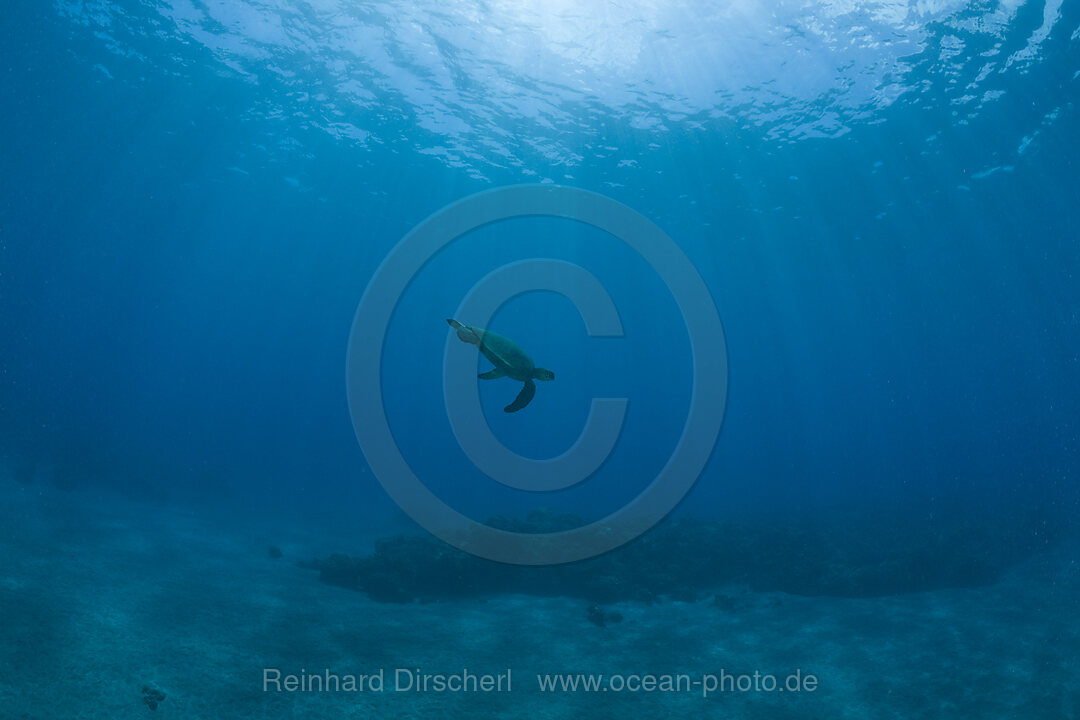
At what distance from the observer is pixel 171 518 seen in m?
17.8

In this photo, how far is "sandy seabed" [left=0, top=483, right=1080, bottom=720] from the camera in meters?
6.39

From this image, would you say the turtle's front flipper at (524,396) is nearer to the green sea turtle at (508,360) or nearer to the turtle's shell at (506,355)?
the green sea turtle at (508,360)

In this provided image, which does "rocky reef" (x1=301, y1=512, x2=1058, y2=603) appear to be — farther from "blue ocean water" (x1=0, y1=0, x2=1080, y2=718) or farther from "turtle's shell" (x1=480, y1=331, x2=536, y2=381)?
"turtle's shell" (x1=480, y1=331, x2=536, y2=381)

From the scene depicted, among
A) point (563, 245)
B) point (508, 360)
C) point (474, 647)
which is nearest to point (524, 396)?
point (508, 360)

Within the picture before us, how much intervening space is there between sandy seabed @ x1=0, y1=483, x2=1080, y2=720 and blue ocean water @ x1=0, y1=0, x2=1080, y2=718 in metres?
0.08

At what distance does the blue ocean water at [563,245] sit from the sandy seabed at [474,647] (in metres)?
0.08

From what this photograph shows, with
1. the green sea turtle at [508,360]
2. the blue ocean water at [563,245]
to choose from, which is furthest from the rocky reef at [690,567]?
the green sea turtle at [508,360]

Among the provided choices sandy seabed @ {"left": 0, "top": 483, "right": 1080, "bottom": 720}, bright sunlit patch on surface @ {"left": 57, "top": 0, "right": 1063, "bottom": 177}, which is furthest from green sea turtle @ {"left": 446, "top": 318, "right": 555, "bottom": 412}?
bright sunlit patch on surface @ {"left": 57, "top": 0, "right": 1063, "bottom": 177}

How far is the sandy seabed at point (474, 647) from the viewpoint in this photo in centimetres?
639

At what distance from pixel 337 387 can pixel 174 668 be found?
170930mm

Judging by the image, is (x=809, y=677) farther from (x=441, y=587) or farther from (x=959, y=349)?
(x=959, y=349)

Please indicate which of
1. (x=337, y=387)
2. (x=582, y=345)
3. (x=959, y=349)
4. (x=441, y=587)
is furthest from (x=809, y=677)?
(x=337, y=387)

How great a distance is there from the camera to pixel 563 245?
44.3m

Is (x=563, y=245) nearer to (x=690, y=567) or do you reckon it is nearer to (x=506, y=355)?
(x=690, y=567)
